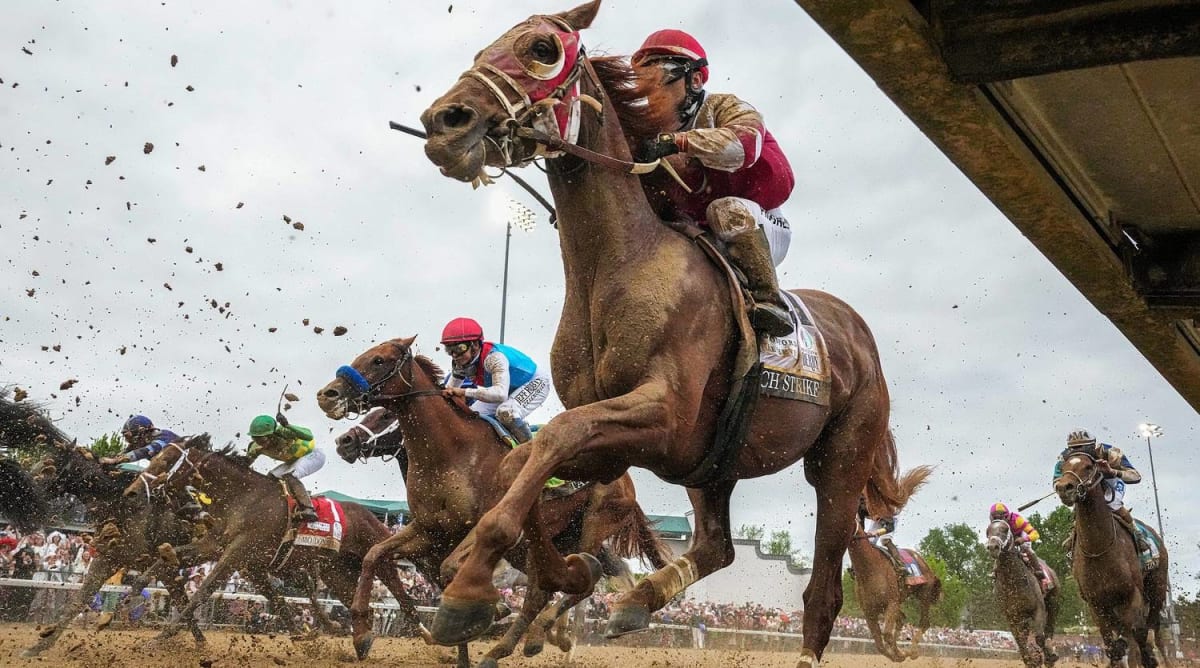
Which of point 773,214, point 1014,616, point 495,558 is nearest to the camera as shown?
point 495,558

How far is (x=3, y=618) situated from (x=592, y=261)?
12214 millimetres

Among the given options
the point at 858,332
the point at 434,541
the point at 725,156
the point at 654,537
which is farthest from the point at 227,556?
the point at 725,156

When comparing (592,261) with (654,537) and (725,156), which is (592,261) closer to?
(725,156)

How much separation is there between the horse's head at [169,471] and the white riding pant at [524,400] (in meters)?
4.30

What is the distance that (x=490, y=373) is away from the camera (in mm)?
8930

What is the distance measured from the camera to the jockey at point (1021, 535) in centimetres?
1376

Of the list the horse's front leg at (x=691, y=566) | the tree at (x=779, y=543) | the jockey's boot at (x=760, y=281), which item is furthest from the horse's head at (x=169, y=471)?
the tree at (x=779, y=543)

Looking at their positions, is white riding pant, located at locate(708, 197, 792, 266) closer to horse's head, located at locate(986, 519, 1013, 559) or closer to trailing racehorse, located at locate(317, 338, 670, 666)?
trailing racehorse, located at locate(317, 338, 670, 666)

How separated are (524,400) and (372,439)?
1499 millimetres

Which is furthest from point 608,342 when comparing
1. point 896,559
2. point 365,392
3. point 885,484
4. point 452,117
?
point 896,559

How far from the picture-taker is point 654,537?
9.93m

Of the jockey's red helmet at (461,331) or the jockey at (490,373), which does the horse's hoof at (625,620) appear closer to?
the jockey at (490,373)

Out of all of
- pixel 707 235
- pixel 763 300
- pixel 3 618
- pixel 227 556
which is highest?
pixel 707 235

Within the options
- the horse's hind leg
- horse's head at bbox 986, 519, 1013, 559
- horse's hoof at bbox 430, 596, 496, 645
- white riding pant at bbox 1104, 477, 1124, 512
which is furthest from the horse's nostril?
horse's head at bbox 986, 519, 1013, 559
